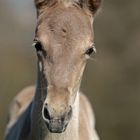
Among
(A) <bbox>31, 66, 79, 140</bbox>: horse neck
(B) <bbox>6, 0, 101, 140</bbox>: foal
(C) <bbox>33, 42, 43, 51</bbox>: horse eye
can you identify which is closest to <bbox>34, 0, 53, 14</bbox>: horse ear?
(B) <bbox>6, 0, 101, 140</bbox>: foal

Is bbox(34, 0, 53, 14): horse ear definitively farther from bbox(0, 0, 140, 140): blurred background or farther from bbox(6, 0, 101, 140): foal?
bbox(0, 0, 140, 140): blurred background

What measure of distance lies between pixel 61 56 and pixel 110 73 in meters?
15.5

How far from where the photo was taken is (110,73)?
2123 centimetres

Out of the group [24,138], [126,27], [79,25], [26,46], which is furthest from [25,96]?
[26,46]

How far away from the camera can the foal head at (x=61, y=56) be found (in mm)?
5520

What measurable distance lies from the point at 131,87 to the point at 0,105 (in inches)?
165

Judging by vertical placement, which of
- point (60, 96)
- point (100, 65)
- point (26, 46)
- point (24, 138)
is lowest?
point (26, 46)

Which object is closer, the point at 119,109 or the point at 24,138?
the point at 24,138

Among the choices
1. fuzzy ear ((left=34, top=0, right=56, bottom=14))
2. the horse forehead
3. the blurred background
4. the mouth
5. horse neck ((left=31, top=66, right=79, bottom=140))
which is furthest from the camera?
the blurred background

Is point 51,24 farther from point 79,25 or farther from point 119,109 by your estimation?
point 119,109

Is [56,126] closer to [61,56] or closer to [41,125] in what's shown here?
[61,56]

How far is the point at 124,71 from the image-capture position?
21.8m

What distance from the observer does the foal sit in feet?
18.2

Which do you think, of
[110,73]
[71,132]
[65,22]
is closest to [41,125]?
[71,132]
